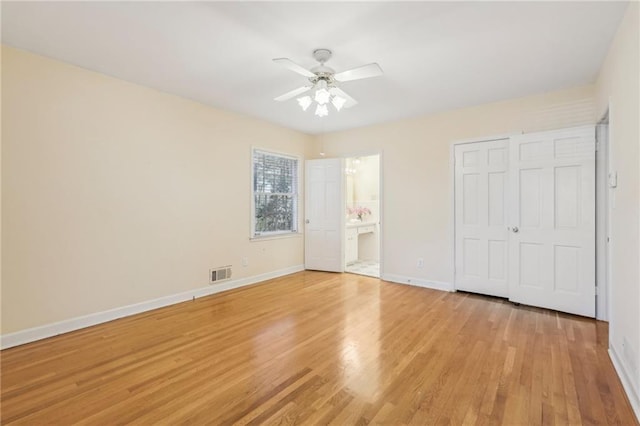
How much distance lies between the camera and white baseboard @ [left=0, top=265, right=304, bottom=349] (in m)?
2.76

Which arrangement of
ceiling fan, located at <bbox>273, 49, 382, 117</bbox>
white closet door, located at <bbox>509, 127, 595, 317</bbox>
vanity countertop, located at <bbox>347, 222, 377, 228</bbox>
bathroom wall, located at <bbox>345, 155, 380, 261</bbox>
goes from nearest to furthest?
ceiling fan, located at <bbox>273, 49, 382, 117</bbox>, white closet door, located at <bbox>509, 127, 595, 317</bbox>, vanity countertop, located at <bbox>347, 222, 377, 228</bbox>, bathroom wall, located at <bbox>345, 155, 380, 261</bbox>

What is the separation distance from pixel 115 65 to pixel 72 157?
1045 millimetres

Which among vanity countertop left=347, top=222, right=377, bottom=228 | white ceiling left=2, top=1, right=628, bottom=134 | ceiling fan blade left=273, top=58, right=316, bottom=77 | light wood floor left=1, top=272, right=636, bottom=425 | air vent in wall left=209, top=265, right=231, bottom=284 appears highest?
white ceiling left=2, top=1, right=628, bottom=134

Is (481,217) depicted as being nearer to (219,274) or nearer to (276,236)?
(276,236)

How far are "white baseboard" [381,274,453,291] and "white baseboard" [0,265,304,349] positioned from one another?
2234 mm

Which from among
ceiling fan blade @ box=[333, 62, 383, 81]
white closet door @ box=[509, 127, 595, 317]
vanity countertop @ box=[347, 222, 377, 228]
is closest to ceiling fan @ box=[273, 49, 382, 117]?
ceiling fan blade @ box=[333, 62, 383, 81]

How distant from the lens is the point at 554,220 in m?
3.63

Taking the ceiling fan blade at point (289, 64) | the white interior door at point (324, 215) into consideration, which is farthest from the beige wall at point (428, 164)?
the ceiling fan blade at point (289, 64)

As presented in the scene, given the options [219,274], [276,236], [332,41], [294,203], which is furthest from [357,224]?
[332,41]

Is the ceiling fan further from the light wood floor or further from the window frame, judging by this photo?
the light wood floor

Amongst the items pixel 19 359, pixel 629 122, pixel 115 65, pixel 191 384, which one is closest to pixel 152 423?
pixel 191 384

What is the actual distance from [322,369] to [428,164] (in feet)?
11.6

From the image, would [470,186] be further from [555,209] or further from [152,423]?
[152,423]

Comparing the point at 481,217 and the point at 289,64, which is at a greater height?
the point at 289,64
